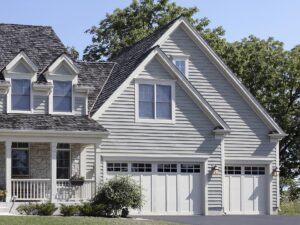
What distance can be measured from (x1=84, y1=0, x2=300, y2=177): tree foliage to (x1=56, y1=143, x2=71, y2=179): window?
18760 mm

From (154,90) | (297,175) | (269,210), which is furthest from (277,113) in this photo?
(154,90)

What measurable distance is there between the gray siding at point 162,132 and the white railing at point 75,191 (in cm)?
190

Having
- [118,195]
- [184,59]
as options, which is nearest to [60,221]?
[118,195]

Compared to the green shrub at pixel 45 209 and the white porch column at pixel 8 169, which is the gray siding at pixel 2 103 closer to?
the white porch column at pixel 8 169

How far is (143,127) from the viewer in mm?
33562

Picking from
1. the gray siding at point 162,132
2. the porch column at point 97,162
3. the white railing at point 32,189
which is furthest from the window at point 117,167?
the white railing at point 32,189

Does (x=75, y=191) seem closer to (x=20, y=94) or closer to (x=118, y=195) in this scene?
(x=118, y=195)

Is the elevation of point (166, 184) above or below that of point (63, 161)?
below

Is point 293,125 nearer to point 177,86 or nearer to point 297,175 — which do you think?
point 297,175

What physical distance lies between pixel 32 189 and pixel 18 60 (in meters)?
5.50

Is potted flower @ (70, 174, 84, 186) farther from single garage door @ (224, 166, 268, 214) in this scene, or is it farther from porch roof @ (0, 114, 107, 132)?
single garage door @ (224, 166, 268, 214)

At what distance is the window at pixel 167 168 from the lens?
33.8 m

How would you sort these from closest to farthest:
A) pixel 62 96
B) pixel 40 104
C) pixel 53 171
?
pixel 53 171 < pixel 40 104 < pixel 62 96

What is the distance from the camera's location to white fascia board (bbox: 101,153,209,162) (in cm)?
3284
